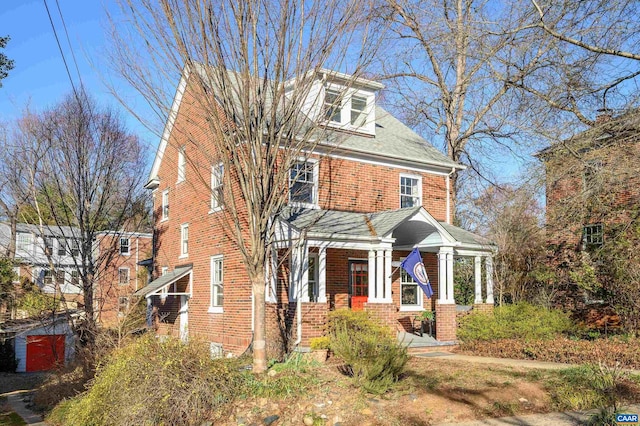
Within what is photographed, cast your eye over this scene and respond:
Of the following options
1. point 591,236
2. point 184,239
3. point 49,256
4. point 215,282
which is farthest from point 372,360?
point 49,256

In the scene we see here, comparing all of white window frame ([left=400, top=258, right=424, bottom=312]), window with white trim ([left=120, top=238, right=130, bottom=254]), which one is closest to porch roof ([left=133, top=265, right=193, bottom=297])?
white window frame ([left=400, top=258, right=424, bottom=312])

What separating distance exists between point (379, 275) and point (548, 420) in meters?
7.84

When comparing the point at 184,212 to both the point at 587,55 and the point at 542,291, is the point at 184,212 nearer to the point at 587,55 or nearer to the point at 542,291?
the point at 542,291

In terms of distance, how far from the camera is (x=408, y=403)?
866 cm

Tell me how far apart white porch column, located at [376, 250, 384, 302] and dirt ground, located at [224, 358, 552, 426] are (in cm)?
530

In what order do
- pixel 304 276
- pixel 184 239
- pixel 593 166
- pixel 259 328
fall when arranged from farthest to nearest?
pixel 184 239
pixel 304 276
pixel 593 166
pixel 259 328

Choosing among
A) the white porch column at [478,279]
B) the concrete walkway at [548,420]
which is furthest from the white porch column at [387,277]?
the concrete walkway at [548,420]

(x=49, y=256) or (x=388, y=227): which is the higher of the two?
(x=388, y=227)

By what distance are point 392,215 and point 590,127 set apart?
561 cm

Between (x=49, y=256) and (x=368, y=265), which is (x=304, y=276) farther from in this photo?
(x=49, y=256)

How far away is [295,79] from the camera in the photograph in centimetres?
991

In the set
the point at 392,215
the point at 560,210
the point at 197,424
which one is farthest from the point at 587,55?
the point at 197,424

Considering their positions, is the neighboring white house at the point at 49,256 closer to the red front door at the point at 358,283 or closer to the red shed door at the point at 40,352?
the red shed door at the point at 40,352

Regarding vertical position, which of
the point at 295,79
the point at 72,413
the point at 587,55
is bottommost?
the point at 72,413
